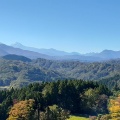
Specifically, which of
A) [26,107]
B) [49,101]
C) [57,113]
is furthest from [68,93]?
[26,107]

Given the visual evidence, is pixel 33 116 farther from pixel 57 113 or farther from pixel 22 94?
pixel 22 94

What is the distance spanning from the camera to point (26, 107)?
217ft

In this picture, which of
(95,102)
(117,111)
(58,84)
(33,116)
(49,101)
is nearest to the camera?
(117,111)

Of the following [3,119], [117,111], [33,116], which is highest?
[117,111]

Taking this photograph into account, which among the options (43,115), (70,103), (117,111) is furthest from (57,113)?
(70,103)

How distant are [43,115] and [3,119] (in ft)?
77.0

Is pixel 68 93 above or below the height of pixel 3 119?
above

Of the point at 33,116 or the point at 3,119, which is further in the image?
the point at 3,119

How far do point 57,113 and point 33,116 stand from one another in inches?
257

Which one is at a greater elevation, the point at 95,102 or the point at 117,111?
the point at 117,111

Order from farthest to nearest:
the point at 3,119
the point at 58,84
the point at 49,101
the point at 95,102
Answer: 1. the point at 58,84
2. the point at 95,102
3. the point at 49,101
4. the point at 3,119

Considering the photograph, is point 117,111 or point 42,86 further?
point 42,86

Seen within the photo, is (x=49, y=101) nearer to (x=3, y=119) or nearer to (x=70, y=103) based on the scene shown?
(x=70, y=103)

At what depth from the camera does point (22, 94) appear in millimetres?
99375
